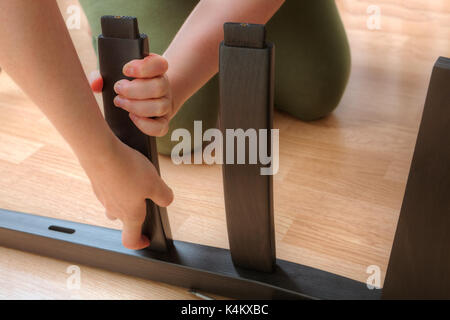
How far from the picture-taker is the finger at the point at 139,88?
20.8 inches

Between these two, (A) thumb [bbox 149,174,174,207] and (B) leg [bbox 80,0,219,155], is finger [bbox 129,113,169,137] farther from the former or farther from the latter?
(B) leg [bbox 80,0,219,155]

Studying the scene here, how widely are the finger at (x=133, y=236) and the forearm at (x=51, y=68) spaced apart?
134 mm

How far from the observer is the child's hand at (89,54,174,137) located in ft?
→ 1.70

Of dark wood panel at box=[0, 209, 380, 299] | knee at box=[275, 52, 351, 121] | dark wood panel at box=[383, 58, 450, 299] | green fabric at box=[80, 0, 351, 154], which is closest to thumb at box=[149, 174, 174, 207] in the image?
dark wood panel at box=[0, 209, 380, 299]

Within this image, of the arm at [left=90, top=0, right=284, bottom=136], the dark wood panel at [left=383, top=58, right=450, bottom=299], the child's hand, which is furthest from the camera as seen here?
the arm at [left=90, top=0, right=284, bottom=136]

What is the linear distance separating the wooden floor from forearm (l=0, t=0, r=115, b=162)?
27 centimetres

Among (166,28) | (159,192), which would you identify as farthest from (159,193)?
(166,28)

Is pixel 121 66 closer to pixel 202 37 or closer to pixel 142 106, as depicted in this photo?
pixel 142 106

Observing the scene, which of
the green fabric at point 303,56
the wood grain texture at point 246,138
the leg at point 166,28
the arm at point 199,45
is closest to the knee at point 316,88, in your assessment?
the green fabric at point 303,56

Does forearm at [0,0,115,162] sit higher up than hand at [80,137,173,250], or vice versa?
forearm at [0,0,115,162]

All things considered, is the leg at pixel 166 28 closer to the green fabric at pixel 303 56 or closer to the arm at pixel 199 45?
the green fabric at pixel 303 56

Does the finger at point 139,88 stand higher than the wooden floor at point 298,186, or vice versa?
the finger at point 139,88
